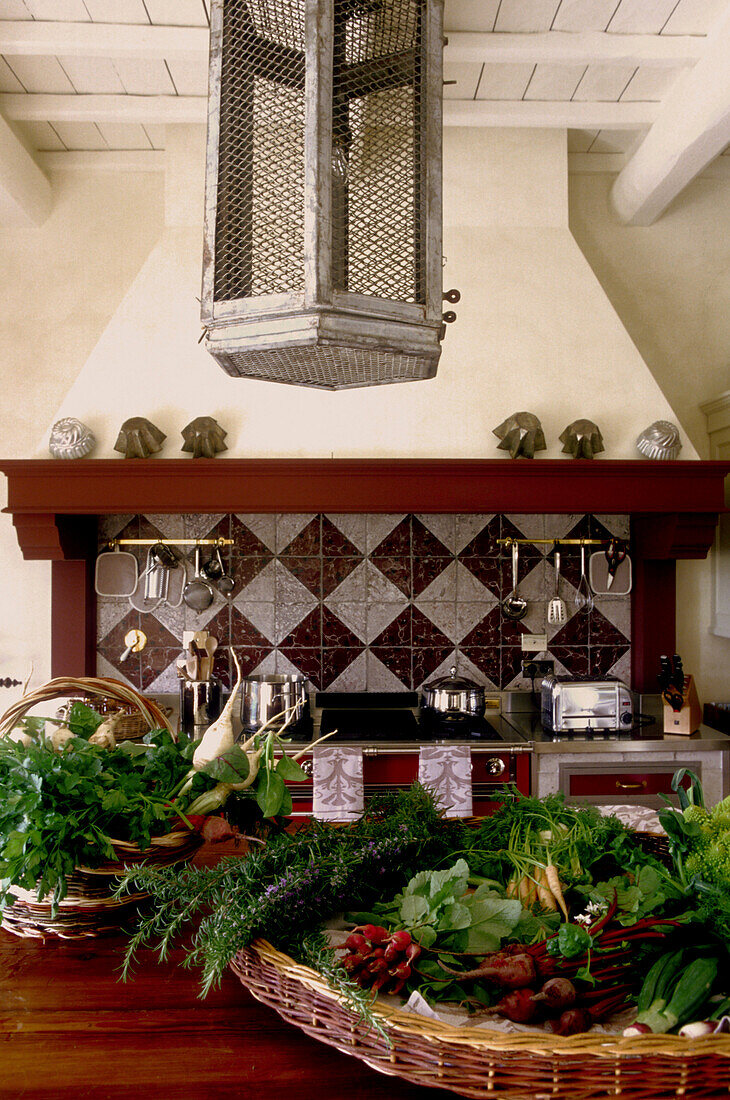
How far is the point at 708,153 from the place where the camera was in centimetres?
265

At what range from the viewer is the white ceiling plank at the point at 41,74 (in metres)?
2.54

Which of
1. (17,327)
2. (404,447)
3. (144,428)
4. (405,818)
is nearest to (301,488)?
(404,447)

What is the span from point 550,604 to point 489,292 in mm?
1208

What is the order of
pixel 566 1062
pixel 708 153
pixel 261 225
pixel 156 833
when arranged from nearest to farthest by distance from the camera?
pixel 566 1062 → pixel 156 833 → pixel 261 225 → pixel 708 153

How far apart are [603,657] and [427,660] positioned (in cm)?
71

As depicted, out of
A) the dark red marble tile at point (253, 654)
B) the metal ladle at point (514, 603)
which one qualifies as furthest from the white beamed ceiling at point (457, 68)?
the dark red marble tile at point (253, 654)

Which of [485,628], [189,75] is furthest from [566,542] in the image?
[189,75]

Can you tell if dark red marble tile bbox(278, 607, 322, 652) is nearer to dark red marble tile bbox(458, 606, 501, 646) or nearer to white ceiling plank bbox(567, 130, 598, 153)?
dark red marble tile bbox(458, 606, 501, 646)

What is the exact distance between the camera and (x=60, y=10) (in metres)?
2.21

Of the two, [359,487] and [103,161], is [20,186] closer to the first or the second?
[103,161]

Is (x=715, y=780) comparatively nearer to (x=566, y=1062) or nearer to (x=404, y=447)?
(x=404, y=447)

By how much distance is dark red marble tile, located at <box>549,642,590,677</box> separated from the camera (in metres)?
3.22

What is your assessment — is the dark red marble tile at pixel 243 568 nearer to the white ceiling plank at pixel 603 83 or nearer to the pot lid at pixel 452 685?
the pot lid at pixel 452 685

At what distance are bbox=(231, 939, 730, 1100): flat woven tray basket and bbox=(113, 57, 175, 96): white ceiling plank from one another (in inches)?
107
